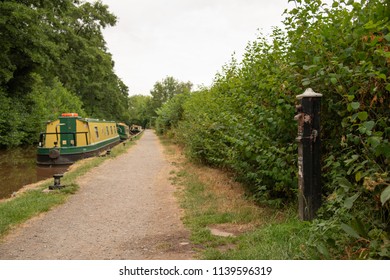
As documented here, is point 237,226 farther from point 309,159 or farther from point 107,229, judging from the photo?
point 107,229

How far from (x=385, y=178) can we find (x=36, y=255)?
3.76 metres

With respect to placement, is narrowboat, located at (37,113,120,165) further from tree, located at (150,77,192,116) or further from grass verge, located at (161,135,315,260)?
tree, located at (150,77,192,116)

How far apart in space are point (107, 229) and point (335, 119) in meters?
3.47

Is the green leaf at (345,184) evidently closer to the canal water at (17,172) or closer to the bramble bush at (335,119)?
the bramble bush at (335,119)

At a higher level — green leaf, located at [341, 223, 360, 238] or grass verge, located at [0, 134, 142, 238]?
green leaf, located at [341, 223, 360, 238]

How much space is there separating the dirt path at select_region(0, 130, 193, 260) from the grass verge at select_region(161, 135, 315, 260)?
0.26m

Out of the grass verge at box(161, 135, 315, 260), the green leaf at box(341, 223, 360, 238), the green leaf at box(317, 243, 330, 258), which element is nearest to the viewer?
the green leaf at box(341, 223, 360, 238)

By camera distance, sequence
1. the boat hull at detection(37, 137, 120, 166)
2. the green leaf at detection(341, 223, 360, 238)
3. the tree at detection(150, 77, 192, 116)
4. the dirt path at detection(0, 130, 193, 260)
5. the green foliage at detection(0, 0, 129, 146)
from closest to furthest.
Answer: the green leaf at detection(341, 223, 360, 238) < the dirt path at detection(0, 130, 193, 260) < the boat hull at detection(37, 137, 120, 166) < the green foliage at detection(0, 0, 129, 146) < the tree at detection(150, 77, 192, 116)

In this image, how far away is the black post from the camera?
405 centimetres

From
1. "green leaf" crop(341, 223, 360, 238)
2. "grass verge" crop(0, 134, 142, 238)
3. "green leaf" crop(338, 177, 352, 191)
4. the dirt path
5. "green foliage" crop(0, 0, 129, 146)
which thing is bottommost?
the dirt path

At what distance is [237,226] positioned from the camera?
5.02 m

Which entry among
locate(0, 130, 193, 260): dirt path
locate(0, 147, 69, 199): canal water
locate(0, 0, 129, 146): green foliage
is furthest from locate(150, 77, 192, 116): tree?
locate(0, 130, 193, 260): dirt path

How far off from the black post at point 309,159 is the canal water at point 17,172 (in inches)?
339

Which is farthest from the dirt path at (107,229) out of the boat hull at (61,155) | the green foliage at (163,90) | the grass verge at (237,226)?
the green foliage at (163,90)
